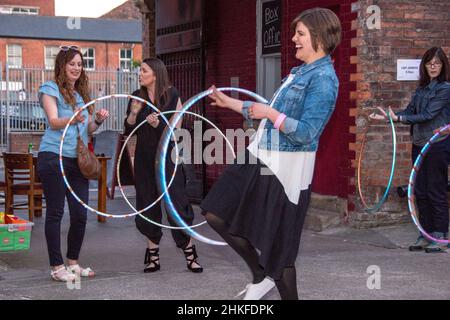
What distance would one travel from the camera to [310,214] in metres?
10.6

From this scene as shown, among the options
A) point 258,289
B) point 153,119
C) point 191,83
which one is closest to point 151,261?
point 153,119

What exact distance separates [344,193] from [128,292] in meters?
4.32

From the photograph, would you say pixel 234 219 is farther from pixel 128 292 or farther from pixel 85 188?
pixel 85 188

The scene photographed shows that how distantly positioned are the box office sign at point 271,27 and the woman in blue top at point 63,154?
17.0 feet

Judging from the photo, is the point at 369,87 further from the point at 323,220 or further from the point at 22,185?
the point at 22,185

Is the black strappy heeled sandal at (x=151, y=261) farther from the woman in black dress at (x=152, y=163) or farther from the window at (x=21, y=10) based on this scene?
the window at (x=21, y=10)

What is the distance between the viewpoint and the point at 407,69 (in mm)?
10125

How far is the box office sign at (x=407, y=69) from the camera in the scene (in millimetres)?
10070

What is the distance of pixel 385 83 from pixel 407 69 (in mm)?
351

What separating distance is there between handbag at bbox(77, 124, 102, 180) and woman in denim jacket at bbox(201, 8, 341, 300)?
2012 mm

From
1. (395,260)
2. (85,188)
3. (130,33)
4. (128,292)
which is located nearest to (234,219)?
(128,292)

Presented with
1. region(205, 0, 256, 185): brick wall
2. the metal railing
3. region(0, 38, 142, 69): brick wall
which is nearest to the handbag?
region(205, 0, 256, 185): brick wall

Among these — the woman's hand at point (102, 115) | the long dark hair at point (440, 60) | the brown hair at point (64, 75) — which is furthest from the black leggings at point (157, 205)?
the long dark hair at point (440, 60)

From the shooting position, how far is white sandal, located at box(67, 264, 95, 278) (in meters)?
7.36
